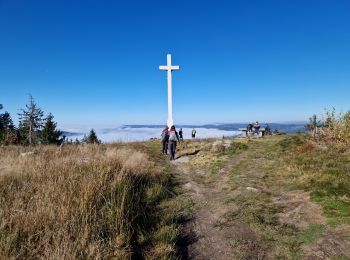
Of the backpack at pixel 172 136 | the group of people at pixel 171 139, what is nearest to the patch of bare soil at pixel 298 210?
the group of people at pixel 171 139

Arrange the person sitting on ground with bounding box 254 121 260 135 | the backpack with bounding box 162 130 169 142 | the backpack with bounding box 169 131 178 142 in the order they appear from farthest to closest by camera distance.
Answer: the person sitting on ground with bounding box 254 121 260 135, the backpack with bounding box 162 130 169 142, the backpack with bounding box 169 131 178 142

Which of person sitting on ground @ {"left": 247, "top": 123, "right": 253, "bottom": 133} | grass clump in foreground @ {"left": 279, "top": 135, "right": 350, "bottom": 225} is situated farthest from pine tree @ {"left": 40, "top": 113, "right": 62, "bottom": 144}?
grass clump in foreground @ {"left": 279, "top": 135, "right": 350, "bottom": 225}

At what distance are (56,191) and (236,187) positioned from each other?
5874 millimetres

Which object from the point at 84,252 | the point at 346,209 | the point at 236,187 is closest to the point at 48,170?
the point at 84,252

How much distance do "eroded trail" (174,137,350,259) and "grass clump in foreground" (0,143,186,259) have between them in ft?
2.09

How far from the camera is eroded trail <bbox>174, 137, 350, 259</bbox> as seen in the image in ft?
19.9

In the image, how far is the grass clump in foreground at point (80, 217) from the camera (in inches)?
201

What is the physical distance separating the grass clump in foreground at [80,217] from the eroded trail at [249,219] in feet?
2.09

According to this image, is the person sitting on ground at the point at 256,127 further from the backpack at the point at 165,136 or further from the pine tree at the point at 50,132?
the pine tree at the point at 50,132

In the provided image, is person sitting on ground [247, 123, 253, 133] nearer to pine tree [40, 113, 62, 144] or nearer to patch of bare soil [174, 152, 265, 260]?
patch of bare soil [174, 152, 265, 260]

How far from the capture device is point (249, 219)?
749 cm

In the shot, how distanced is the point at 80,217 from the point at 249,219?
370 centimetres

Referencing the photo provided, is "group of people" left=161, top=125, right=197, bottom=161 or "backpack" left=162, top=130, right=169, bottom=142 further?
"backpack" left=162, top=130, right=169, bottom=142

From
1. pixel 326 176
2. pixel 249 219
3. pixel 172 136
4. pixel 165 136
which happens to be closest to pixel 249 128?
pixel 165 136
